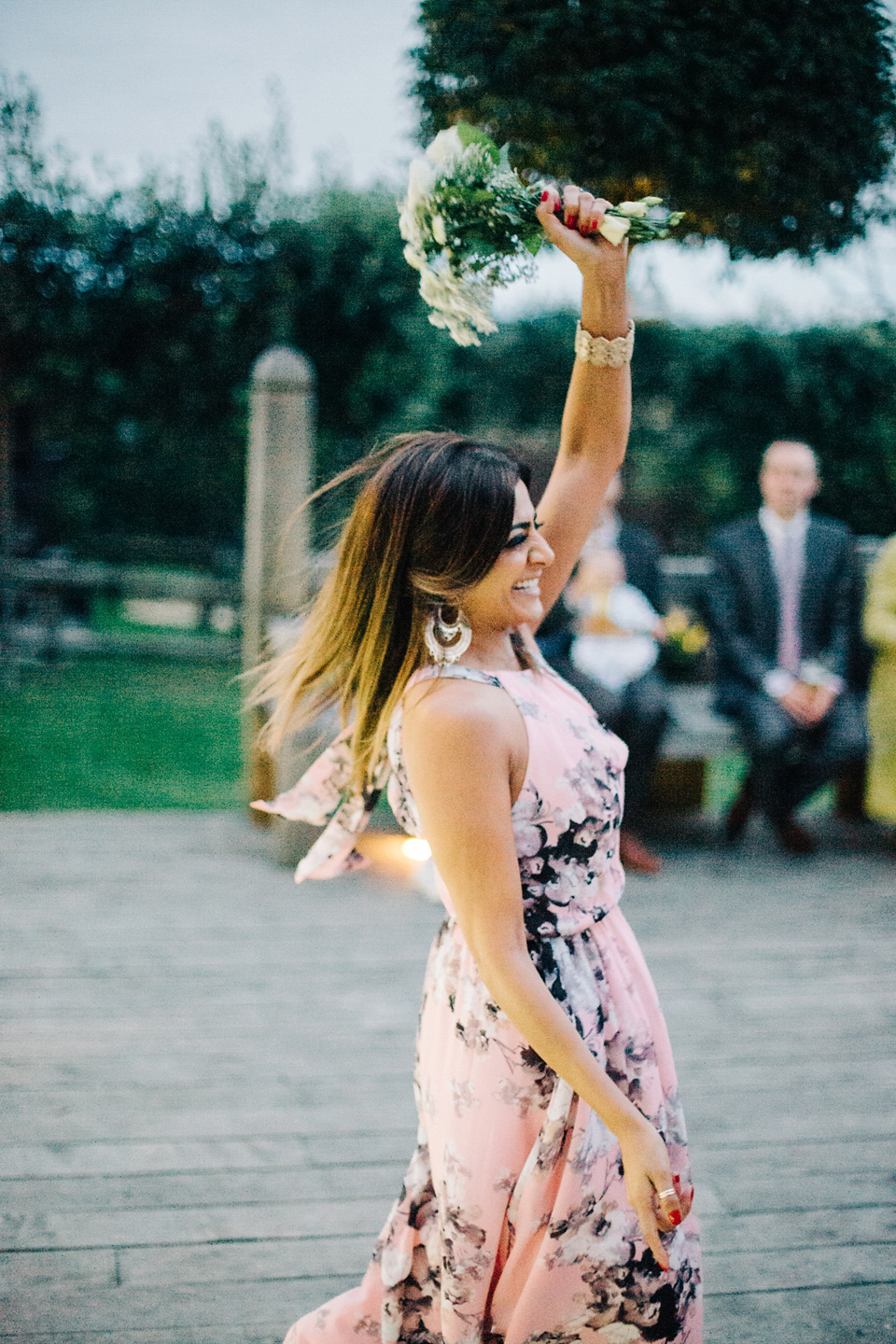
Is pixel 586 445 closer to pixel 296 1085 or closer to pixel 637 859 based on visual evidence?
pixel 296 1085

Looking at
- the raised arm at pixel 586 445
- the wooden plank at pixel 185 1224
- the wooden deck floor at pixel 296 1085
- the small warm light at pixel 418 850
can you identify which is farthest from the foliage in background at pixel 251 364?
the raised arm at pixel 586 445

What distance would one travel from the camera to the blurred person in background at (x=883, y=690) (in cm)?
450

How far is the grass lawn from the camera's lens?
5363 millimetres

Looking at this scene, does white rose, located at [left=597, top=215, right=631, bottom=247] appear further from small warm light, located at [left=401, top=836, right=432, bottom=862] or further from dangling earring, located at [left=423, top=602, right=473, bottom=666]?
small warm light, located at [left=401, top=836, right=432, bottom=862]

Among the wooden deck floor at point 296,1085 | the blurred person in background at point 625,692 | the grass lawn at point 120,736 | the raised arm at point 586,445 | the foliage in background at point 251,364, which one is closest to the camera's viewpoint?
the raised arm at point 586,445

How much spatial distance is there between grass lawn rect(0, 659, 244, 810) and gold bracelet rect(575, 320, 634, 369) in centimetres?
390

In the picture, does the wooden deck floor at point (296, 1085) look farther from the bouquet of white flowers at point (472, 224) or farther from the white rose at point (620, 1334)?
the bouquet of white flowers at point (472, 224)

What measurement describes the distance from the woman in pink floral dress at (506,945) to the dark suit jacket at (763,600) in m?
3.18

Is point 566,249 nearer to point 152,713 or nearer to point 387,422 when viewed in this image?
point 152,713

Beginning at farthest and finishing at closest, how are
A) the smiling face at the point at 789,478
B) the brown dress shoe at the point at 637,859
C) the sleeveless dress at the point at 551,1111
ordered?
1. the smiling face at the point at 789,478
2. the brown dress shoe at the point at 637,859
3. the sleeveless dress at the point at 551,1111

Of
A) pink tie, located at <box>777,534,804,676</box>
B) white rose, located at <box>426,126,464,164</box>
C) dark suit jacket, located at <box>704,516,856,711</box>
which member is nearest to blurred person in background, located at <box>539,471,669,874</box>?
dark suit jacket, located at <box>704,516,856,711</box>

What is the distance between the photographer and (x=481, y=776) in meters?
1.27

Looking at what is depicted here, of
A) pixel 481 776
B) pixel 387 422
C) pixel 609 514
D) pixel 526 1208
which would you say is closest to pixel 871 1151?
pixel 526 1208

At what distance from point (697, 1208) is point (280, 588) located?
2964 millimetres
